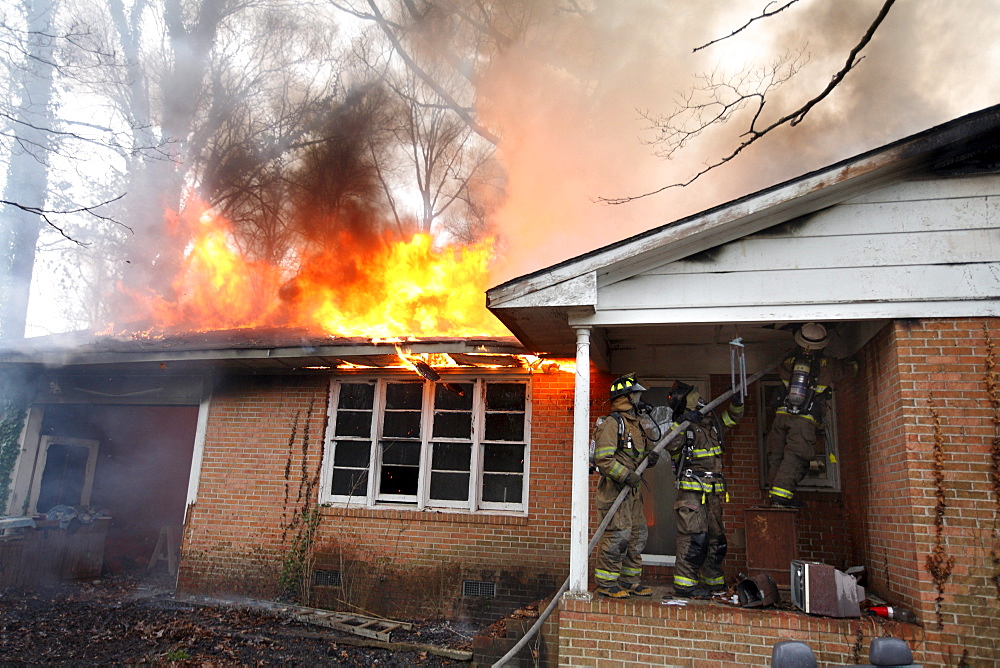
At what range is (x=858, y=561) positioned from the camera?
621 cm

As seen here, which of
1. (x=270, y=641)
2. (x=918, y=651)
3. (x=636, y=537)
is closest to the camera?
(x=918, y=651)

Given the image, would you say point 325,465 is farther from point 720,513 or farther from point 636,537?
point 720,513

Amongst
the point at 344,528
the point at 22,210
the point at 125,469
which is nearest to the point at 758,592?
the point at 344,528

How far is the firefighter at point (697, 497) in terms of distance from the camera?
581 centimetres

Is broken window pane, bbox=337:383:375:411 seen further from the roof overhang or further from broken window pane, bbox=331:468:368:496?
broken window pane, bbox=331:468:368:496

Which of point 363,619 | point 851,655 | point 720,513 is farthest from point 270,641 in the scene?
point 851,655

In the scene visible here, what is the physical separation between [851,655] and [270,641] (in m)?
5.42

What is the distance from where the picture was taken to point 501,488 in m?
8.06

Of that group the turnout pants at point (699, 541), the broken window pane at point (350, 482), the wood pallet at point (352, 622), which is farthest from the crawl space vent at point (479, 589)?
the turnout pants at point (699, 541)

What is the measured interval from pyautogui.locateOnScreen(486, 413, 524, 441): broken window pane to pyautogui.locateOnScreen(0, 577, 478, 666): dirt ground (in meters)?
2.23

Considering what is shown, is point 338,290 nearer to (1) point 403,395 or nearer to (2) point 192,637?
(1) point 403,395

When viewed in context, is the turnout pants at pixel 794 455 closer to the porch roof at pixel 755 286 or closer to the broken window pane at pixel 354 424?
the porch roof at pixel 755 286

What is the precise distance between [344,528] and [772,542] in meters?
5.12

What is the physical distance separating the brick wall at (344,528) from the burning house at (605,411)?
0.03m
